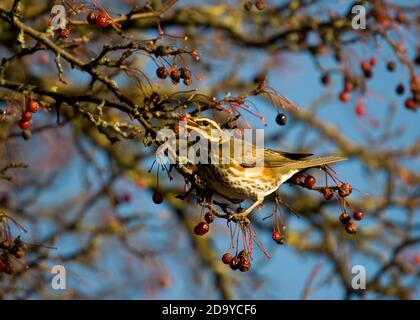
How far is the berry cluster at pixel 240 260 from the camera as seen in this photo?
5.16 meters

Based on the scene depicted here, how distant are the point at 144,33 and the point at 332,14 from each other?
2.80 m

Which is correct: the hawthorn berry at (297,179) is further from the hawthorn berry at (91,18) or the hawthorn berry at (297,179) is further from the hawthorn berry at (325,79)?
the hawthorn berry at (325,79)

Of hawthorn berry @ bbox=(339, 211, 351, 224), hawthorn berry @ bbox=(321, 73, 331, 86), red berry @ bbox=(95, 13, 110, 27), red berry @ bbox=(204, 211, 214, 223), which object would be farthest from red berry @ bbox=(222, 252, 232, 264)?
hawthorn berry @ bbox=(321, 73, 331, 86)

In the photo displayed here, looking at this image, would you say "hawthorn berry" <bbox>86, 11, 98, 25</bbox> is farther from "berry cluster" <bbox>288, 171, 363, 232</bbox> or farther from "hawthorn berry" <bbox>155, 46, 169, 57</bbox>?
"berry cluster" <bbox>288, 171, 363, 232</bbox>

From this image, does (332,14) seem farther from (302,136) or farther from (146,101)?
(146,101)

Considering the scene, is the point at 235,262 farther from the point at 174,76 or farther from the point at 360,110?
the point at 360,110

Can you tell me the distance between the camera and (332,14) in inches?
333

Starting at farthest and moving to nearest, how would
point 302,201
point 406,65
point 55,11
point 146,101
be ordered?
point 302,201 < point 406,65 < point 55,11 < point 146,101

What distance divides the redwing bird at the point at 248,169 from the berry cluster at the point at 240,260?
59 centimetres

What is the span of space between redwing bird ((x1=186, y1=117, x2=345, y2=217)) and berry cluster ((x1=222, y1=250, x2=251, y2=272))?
59 cm

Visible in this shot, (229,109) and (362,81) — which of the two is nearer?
(229,109)

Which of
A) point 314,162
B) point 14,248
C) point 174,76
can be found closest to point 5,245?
point 14,248
